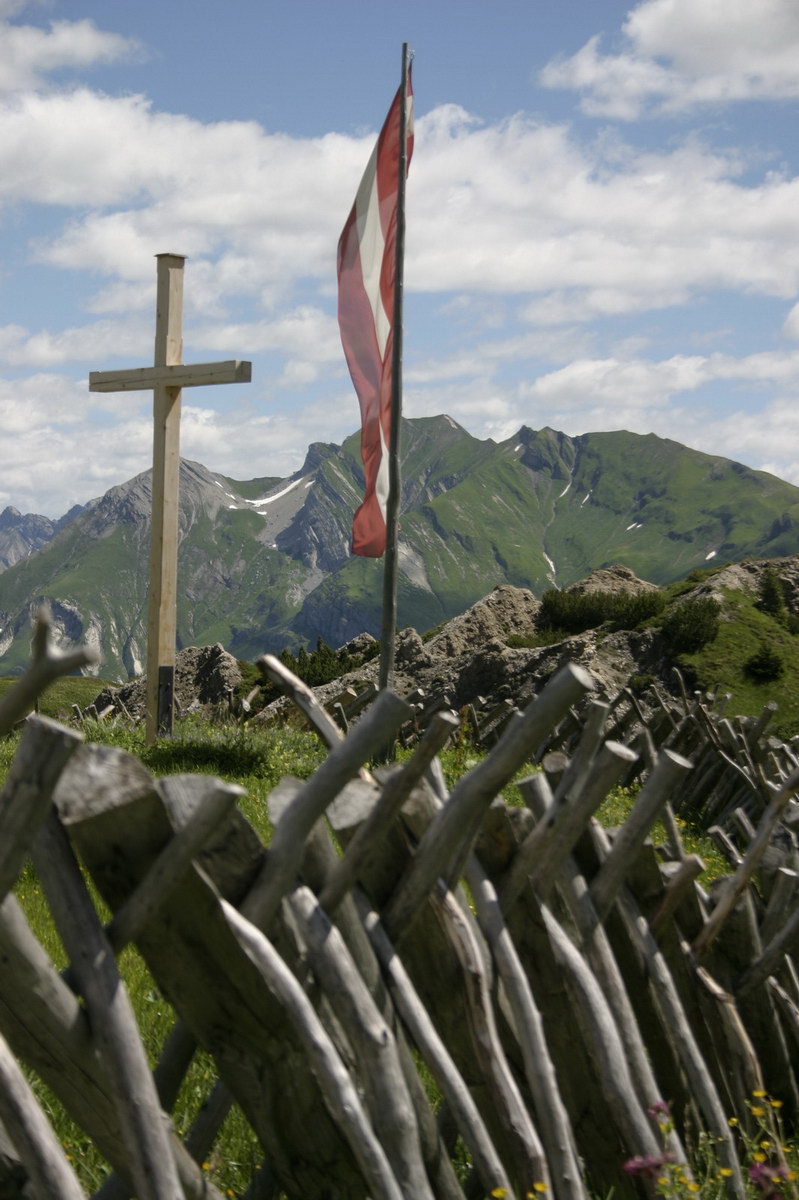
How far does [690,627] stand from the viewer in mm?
15688

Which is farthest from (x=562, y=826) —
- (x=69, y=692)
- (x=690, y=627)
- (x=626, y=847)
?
(x=69, y=692)

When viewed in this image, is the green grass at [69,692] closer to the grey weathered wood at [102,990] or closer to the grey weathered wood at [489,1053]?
the grey weathered wood at [489,1053]

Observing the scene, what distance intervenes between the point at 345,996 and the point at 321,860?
1.00 feet

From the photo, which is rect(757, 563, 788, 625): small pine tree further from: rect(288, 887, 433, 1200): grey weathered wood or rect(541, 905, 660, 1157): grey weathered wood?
rect(288, 887, 433, 1200): grey weathered wood

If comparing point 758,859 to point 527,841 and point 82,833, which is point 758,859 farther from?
point 82,833

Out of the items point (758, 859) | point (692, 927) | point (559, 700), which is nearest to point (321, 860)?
point (559, 700)

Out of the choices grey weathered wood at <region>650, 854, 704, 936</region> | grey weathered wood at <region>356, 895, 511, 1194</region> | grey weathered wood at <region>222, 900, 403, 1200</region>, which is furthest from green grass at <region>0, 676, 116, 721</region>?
grey weathered wood at <region>222, 900, 403, 1200</region>

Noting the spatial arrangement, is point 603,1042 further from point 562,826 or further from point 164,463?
point 164,463

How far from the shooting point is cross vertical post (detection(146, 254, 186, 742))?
973 centimetres

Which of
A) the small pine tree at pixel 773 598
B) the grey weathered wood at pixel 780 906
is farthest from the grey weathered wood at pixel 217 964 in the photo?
the small pine tree at pixel 773 598

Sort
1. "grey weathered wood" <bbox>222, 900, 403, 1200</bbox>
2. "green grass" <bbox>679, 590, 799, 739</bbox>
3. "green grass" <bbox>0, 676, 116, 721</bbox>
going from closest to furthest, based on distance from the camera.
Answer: "grey weathered wood" <bbox>222, 900, 403, 1200</bbox>
"green grass" <bbox>679, 590, 799, 739</bbox>
"green grass" <bbox>0, 676, 116, 721</bbox>

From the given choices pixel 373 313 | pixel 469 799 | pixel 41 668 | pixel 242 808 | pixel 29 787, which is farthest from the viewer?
pixel 373 313

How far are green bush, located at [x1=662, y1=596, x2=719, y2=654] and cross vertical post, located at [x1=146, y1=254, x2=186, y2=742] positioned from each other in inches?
329

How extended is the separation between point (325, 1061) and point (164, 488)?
7950 millimetres
